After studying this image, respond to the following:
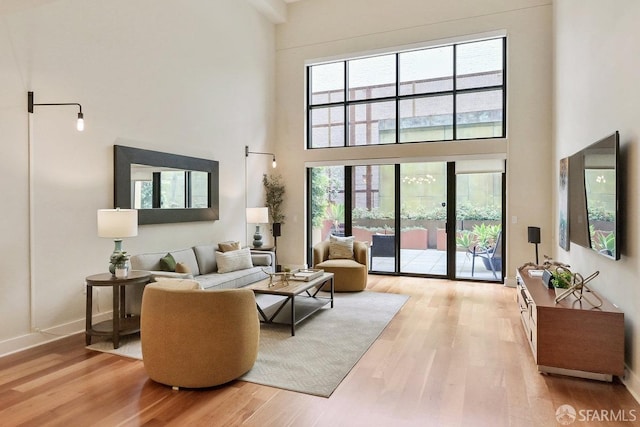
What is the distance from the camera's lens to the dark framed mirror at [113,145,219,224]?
4957mm

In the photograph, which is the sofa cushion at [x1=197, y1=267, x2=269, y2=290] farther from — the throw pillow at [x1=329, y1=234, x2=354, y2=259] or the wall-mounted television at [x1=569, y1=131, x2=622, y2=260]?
the wall-mounted television at [x1=569, y1=131, x2=622, y2=260]

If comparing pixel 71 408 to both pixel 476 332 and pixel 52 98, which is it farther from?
pixel 476 332

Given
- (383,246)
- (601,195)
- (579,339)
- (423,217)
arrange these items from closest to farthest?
1. (579,339)
2. (601,195)
3. (423,217)
4. (383,246)

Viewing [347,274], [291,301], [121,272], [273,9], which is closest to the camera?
[121,272]

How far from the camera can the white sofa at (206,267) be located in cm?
482

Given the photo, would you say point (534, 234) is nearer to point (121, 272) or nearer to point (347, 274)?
point (347, 274)

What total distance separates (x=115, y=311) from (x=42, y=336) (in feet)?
3.08

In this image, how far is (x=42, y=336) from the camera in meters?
4.05

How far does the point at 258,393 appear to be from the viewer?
9.54 ft

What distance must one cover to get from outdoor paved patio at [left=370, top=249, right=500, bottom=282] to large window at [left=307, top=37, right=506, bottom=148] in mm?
2189

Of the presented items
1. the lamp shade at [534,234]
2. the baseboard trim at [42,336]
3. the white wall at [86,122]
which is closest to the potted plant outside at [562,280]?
the lamp shade at [534,234]

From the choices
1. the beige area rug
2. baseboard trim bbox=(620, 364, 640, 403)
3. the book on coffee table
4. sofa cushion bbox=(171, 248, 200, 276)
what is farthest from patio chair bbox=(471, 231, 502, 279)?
sofa cushion bbox=(171, 248, 200, 276)

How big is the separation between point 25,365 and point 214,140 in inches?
165

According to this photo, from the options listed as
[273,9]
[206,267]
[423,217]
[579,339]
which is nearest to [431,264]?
[423,217]
